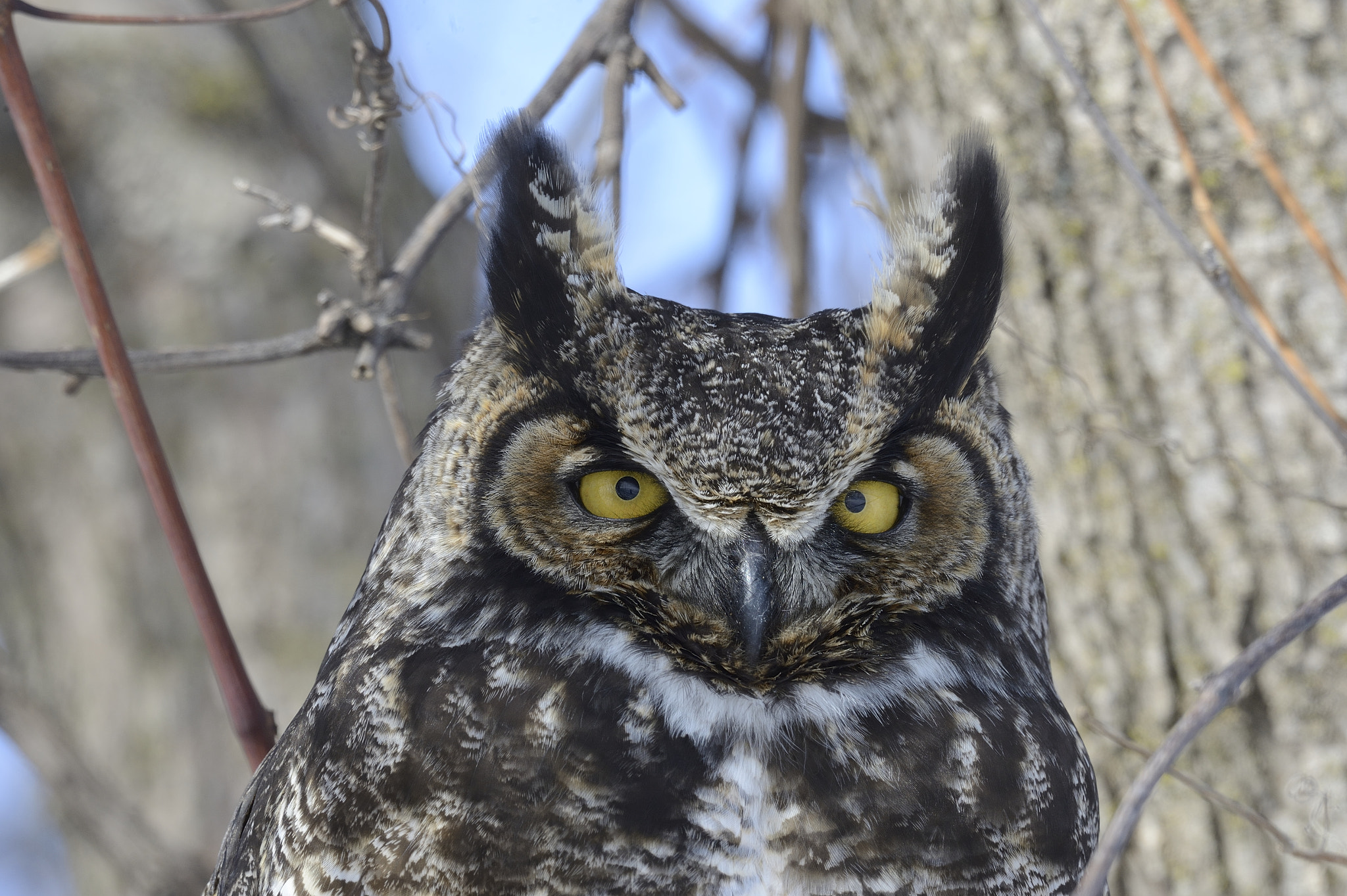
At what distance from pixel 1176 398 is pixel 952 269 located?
1209 mm

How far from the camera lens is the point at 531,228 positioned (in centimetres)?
129

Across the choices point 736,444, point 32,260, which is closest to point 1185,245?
point 736,444

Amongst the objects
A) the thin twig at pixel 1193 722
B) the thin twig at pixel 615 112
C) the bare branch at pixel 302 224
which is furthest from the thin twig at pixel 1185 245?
the bare branch at pixel 302 224

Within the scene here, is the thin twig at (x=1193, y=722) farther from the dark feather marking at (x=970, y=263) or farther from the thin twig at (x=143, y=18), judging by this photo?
the thin twig at (x=143, y=18)

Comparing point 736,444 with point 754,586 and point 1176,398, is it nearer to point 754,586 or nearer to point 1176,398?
point 754,586

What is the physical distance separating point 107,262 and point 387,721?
7.04 ft

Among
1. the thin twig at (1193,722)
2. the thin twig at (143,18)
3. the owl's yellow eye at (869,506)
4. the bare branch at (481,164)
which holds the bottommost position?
the thin twig at (1193,722)

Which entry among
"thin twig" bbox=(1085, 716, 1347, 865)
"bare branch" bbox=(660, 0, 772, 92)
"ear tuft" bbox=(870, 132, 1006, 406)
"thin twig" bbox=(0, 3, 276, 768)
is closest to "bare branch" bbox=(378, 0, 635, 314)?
"thin twig" bbox=(0, 3, 276, 768)

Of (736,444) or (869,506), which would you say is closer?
(736,444)

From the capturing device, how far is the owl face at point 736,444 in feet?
3.88

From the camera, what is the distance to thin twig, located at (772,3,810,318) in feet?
10.3

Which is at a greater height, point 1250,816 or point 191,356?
point 191,356

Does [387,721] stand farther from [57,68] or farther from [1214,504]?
[57,68]

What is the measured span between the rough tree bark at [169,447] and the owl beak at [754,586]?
183 cm
